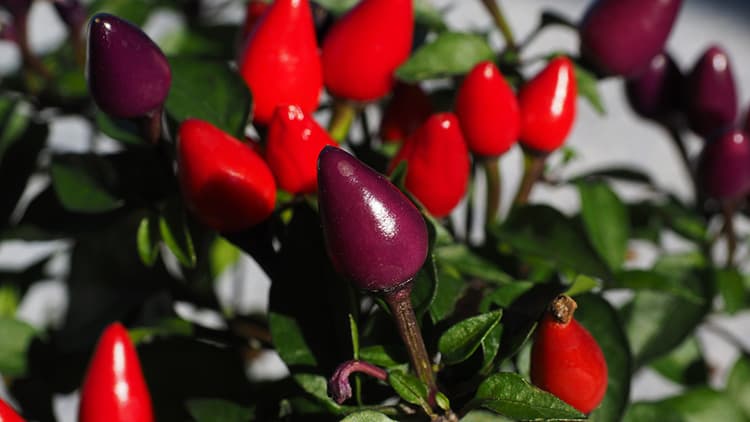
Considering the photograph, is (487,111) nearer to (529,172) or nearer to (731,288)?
(529,172)

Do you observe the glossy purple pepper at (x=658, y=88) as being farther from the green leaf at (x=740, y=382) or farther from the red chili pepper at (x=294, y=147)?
the red chili pepper at (x=294, y=147)

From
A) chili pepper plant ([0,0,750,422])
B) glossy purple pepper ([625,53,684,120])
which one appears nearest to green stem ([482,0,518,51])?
chili pepper plant ([0,0,750,422])

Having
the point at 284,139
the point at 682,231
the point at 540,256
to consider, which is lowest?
the point at 682,231

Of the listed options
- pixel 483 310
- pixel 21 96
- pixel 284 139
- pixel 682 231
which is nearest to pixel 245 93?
pixel 284 139

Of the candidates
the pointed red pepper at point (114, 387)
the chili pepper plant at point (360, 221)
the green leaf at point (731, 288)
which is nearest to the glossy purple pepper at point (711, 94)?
the chili pepper plant at point (360, 221)

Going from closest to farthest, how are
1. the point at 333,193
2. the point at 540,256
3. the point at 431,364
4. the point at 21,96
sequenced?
1. the point at 333,193
2. the point at 431,364
3. the point at 540,256
4. the point at 21,96

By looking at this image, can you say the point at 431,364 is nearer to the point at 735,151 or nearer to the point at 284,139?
the point at 284,139

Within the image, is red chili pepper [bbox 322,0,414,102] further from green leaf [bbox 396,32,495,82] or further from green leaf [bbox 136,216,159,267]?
green leaf [bbox 136,216,159,267]
